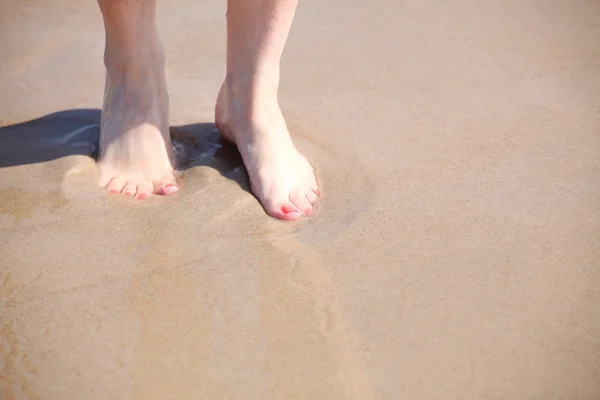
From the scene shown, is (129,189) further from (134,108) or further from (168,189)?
(134,108)

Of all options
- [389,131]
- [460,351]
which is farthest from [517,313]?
[389,131]

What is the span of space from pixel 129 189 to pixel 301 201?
1.30 feet

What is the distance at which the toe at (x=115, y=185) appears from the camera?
1513 mm

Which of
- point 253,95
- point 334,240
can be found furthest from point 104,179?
point 334,240

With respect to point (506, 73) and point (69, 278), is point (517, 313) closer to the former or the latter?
point (69, 278)

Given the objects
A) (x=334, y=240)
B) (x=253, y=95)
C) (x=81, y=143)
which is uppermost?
(x=253, y=95)

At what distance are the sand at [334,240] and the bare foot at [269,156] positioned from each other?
41mm

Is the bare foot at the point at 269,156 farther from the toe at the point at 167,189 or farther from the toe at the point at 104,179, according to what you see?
the toe at the point at 104,179

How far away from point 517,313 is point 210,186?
720 mm

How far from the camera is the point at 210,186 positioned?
5.00ft

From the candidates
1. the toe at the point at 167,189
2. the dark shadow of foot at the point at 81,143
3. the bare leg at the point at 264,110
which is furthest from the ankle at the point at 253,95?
the toe at the point at 167,189

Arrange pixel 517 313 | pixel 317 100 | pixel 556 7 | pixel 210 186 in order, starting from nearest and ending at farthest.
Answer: pixel 517 313 → pixel 210 186 → pixel 317 100 → pixel 556 7

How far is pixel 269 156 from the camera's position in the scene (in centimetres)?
156

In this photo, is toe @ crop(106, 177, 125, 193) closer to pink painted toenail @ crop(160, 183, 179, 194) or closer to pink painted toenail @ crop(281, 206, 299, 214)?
pink painted toenail @ crop(160, 183, 179, 194)
